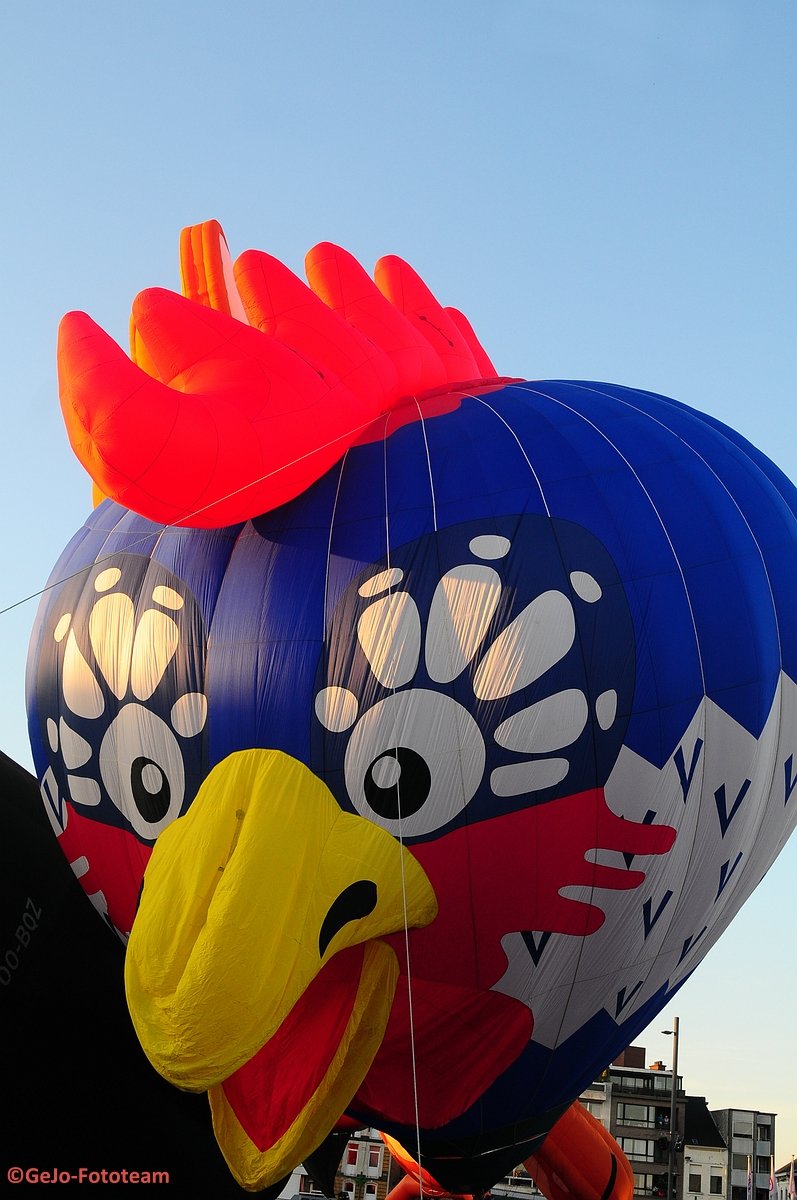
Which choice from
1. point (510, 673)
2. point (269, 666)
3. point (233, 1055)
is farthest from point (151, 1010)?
point (510, 673)

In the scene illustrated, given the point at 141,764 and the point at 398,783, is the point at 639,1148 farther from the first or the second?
the point at 398,783

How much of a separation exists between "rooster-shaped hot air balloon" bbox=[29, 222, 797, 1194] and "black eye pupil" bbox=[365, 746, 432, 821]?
0.01 meters

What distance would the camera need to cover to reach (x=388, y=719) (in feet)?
20.9

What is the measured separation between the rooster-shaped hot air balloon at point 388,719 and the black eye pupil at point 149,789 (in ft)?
0.06

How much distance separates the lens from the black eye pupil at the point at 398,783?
630cm

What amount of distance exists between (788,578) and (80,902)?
18.1 feet

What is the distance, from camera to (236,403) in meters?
6.49

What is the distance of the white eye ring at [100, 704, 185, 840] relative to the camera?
6.79 meters

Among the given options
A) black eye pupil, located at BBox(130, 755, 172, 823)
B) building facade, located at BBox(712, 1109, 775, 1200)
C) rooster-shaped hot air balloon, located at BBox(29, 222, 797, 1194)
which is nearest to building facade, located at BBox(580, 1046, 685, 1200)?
building facade, located at BBox(712, 1109, 775, 1200)

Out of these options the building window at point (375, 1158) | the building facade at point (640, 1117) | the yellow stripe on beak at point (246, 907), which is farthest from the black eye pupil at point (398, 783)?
the building window at point (375, 1158)

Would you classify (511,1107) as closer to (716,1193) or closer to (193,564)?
(193,564)

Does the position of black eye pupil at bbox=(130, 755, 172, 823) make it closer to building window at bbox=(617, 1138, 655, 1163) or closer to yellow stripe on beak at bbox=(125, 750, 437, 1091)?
yellow stripe on beak at bbox=(125, 750, 437, 1091)

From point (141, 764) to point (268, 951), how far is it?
5.50 feet

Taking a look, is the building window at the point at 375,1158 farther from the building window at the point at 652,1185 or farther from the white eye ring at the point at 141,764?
the white eye ring at the point at 141,764
